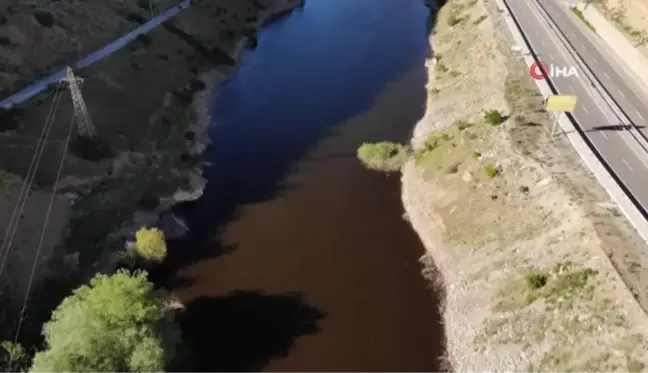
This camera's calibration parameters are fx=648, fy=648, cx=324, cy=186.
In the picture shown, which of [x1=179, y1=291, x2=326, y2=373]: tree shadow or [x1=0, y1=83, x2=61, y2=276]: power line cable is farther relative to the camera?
[x1=0, y1=83, x2=61, y2=276]: power line cable

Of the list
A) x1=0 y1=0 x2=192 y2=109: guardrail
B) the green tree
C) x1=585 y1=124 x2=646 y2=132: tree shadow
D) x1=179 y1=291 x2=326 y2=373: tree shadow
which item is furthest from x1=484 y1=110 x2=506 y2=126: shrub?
x1=0 y1=0 x2=192 y2=109: guardrail

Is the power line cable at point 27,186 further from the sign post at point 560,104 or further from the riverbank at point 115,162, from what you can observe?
the sign post at point 560,104

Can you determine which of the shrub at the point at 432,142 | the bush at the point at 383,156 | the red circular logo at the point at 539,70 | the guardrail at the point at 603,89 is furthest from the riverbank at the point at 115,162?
the guardrail at the point at 603,89

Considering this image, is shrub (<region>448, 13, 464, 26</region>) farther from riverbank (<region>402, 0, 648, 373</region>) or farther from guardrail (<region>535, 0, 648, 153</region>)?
riverbank (<region>402, 0, 648, 373</region>)

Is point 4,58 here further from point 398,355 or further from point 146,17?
point 398,355

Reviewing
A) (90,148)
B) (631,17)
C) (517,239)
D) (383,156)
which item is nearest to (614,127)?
(517,239)
